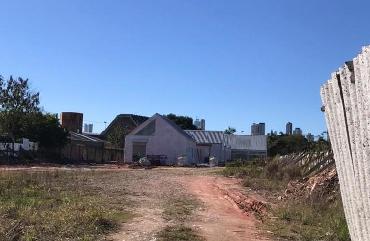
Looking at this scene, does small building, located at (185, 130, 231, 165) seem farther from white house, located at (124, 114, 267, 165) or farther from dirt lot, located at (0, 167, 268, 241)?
dirt lot, located at (0, 167, 268, 241)

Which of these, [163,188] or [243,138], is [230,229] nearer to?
[163,188]

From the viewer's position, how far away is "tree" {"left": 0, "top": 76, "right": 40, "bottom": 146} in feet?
181

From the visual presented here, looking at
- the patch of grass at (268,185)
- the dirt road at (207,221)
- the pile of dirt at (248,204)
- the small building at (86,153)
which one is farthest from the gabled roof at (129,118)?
the dirt road at (207,221)

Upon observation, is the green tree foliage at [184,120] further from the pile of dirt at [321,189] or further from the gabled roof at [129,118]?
the pile of dirt at [321,189]

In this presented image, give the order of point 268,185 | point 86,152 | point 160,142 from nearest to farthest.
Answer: point 268,185, point 160,142, point 86,152

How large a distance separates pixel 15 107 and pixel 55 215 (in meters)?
46.7

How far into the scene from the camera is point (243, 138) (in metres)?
91.9

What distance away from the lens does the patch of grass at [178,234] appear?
10762 mm

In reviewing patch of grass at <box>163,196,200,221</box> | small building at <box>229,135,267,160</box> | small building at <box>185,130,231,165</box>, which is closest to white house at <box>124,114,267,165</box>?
small building at <box>185,130,231,165</box>

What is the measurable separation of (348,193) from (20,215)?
8122 mm

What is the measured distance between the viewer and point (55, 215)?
40.8 feet

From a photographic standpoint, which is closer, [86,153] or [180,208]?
[180,208]

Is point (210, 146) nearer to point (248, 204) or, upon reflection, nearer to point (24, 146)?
point (24, 146)

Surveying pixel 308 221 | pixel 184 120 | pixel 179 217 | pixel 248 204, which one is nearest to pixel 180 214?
pixel 179 217
